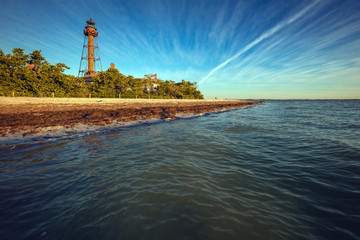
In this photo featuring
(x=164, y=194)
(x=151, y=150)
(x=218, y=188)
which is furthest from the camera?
(x=151, y=150)

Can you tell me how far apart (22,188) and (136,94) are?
38.3m

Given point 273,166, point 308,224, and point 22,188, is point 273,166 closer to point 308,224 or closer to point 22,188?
point 308,224

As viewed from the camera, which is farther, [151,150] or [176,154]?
[151,150]

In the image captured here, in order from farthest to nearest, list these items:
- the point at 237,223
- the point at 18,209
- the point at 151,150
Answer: the point at 151,150
the point at 18,209
the point at 237,223

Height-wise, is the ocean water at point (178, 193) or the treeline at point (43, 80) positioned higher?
the treeline at point (43, 80)

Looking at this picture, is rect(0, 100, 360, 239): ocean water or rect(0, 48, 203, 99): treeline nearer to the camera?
rect(0, 100, 360, 239): ocean water

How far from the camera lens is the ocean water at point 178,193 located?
2.43 meters

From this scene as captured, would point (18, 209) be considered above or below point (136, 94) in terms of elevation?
below

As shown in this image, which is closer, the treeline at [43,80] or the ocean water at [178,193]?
the ocean water at [178,193]

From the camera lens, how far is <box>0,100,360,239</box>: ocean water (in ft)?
7.96

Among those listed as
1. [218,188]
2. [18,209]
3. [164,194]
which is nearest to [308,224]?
[218,188]

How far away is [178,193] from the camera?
3387mm

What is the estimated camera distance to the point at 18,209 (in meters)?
2.86

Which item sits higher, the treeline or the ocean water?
the treeline
